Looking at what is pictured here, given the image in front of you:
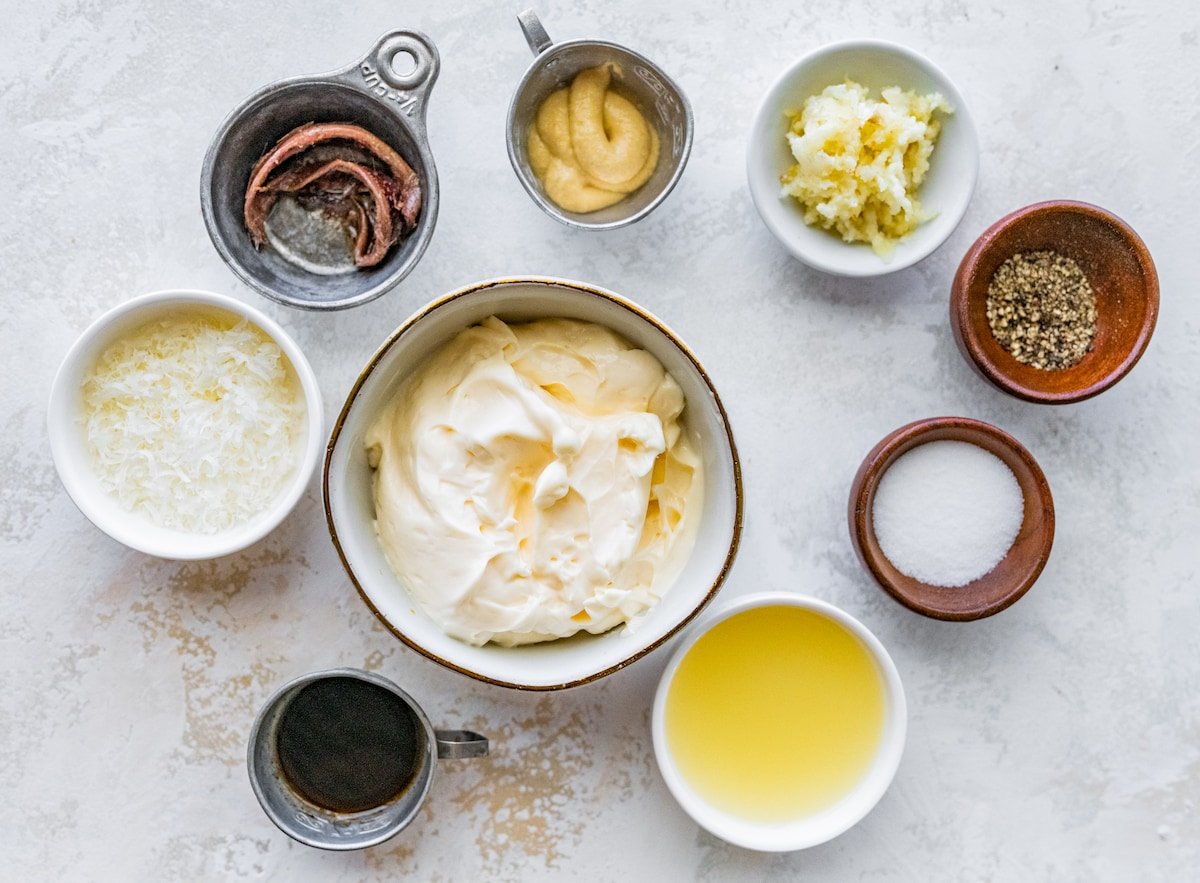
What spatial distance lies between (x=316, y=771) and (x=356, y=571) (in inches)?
18.3

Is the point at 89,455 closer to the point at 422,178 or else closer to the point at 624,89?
the point at 422,178

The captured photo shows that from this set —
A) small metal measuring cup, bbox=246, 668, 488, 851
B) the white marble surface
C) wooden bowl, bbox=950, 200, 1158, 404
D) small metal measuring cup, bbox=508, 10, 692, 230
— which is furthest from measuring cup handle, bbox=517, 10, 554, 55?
small metal measuring cup, bbox=246, 668, 488, 851

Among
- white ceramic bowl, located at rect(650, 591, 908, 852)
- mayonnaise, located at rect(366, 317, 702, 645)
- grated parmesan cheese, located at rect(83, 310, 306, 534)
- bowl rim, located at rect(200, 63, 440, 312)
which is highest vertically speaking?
bowl rim, located at rect(200, 63, 440, 312)

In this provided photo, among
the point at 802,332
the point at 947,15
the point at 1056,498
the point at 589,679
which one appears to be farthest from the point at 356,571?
the point at 947,15

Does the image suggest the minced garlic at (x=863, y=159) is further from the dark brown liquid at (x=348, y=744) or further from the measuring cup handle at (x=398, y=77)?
the dark brown liquid at (x=348, y=744)

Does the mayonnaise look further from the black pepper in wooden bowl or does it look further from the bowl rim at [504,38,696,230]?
the black pepper in wooden bowl

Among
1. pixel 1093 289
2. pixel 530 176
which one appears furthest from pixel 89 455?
pixel 1093 289

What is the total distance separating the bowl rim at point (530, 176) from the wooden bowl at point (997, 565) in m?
0.56

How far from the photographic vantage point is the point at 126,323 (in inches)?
67.2

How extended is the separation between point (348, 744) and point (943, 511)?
3.54 ft

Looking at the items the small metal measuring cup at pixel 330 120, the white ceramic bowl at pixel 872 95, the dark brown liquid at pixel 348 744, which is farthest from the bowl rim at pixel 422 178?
the dark brown liquid at pixel 348 744

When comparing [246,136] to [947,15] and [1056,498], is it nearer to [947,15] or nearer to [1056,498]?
[947,15]

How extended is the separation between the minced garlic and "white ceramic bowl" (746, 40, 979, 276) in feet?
0.05

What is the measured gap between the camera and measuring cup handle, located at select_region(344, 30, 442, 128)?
1.69 metres
